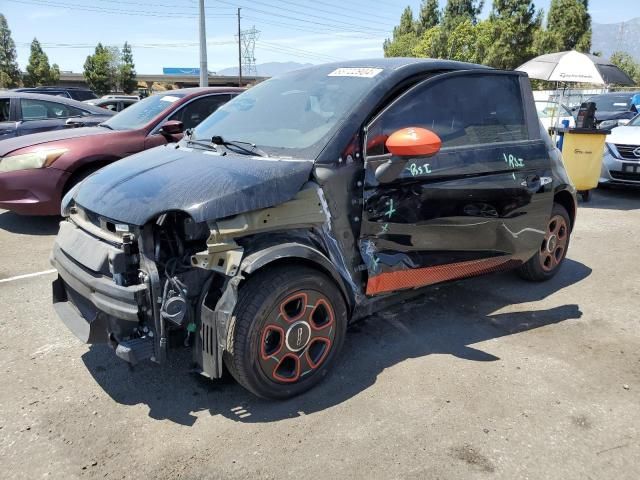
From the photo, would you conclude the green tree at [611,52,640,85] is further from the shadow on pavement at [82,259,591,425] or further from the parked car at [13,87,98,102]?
the shadow on pavement at [82,259,591,425]

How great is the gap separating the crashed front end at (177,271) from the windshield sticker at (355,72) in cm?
98

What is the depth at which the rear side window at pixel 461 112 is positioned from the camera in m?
3.16

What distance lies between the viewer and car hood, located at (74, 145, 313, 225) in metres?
2.52

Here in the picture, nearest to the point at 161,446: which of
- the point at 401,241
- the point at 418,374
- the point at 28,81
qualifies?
the point at 418,374

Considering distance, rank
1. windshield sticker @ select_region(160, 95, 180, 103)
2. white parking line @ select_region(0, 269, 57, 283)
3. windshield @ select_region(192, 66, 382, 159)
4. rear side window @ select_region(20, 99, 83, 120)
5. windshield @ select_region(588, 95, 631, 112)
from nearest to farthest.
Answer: windshield @ select_region(192, 66, 382, 159) → white parking line @ select_region(0, 269, 57, 283) → windshield sticker @ select_region(160, 95, 180, 103) → rear side window @ select_region(20, 99, 83, 120) → windshield @ select_region(588, 95, 631, 112)

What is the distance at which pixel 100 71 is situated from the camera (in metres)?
57.0

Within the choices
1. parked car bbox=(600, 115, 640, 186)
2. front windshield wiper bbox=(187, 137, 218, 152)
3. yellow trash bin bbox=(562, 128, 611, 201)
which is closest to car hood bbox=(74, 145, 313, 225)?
front windshield wiper bbox=(187, 137, 218, 152)

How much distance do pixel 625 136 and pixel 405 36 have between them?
49.1 metres

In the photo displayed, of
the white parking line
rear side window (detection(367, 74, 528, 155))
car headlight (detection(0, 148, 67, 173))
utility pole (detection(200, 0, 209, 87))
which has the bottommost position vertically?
the white parking line

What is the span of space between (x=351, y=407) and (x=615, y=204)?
7.61 m

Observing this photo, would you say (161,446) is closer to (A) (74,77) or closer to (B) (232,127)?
(B) (232,127)

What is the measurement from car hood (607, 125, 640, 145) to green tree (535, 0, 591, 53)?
25.3 metres

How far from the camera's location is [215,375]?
2.59 m

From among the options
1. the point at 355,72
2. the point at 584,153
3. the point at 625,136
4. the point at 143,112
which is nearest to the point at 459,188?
the point at 355,72
